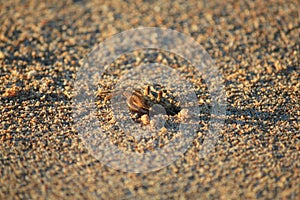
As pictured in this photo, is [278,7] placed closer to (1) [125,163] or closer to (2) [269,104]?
(2) [269,104]

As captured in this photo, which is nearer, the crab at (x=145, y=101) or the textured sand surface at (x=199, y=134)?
the textured sand surface at (x=199, y=134)

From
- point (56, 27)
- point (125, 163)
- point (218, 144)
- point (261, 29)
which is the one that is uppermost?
point (261, 29)

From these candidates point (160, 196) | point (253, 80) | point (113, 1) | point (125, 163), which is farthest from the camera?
point (113, 1)

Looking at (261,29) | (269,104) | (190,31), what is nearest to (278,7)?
(261,29)

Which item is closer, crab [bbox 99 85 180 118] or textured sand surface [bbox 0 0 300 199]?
textured sand surface [bbox 0 0 300 199]

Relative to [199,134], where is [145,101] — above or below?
above

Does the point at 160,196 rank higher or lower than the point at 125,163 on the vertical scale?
lower

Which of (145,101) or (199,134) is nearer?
(199,134)

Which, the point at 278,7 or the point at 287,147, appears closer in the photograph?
the point at 287,147
